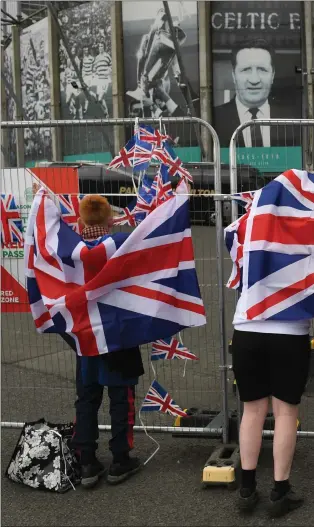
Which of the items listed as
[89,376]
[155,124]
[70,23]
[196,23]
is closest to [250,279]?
[89,376]

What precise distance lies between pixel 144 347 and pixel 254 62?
31.1m

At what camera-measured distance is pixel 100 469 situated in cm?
473

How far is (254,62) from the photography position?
1425 inches

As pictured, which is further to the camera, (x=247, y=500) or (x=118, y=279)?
(x=118, y=279)

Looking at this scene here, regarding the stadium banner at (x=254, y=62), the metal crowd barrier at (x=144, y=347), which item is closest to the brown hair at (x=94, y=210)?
the metal crowd barrier at (x=144, y=347)

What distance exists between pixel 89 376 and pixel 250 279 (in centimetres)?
133

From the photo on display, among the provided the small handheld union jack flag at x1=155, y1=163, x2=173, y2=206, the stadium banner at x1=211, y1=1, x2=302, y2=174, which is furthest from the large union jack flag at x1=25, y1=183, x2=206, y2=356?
the stadium banner at x1=211, y1=1, x2=302, y2=174

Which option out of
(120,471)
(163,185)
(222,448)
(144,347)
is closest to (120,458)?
(120,471)

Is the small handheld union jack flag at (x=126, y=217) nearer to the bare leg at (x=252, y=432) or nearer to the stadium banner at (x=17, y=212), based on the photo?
the stadium banner at (x=17, y=212)

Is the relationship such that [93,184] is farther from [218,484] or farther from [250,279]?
[218,484]

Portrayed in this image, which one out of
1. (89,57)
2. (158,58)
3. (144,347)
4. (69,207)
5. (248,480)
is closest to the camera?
(248,480)

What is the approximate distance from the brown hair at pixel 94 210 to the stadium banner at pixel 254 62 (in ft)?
101

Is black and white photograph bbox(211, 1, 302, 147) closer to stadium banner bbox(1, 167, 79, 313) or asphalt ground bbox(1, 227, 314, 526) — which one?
asphalt ground bbox(1, 227, 314, 526)

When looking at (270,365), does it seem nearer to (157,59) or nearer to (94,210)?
(94,210)
